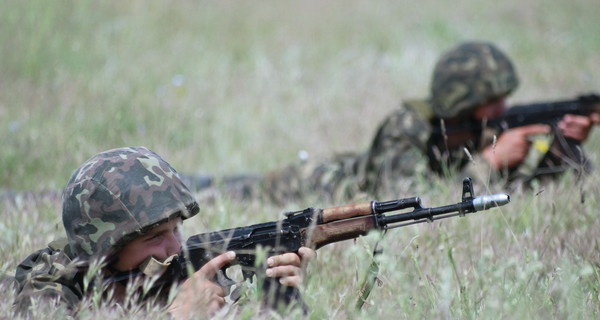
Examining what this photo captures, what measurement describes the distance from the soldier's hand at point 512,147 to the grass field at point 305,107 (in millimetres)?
595

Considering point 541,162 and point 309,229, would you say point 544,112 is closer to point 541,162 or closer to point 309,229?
point 541,162

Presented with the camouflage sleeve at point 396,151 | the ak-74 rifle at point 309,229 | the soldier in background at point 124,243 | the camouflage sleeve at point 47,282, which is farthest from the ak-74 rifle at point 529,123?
the camouflage sleeve at point 47,282

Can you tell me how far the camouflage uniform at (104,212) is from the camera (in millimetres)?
3010

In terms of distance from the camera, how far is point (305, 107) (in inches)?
366

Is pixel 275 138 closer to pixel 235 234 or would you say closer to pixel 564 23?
pixel 235 234

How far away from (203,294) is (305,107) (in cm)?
654

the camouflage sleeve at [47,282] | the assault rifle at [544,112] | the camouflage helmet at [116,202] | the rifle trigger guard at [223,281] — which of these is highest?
the camouflage helmet at [116,202]

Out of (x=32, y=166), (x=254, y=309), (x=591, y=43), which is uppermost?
(x=254, y=309)

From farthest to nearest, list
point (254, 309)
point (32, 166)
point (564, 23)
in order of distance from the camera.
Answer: point (564, 23) < point (32, 166) < point (254, 309)

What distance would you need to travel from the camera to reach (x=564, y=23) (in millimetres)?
14078

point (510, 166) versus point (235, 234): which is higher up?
point (235, 234)

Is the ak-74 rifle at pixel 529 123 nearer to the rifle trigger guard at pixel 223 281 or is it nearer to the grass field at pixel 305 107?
the grass field at pixel 305 107

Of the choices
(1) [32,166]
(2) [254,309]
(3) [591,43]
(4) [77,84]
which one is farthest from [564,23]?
(2) [254,309]

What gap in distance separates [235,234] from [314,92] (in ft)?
22.7
